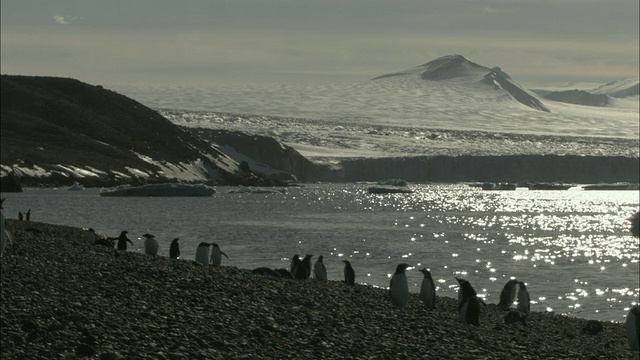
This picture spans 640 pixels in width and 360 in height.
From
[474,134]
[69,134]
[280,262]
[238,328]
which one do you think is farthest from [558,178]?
[238,328]

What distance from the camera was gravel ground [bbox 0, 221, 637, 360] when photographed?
37.0 ft

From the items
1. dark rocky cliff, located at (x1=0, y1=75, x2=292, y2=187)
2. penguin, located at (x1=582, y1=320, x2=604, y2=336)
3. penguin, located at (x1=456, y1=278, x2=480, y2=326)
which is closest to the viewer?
penguin, located at (x1=456, y1=278, x2=480, y2=326)

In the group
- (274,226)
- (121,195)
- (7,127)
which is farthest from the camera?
(7,127)

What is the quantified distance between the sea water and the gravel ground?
6.65 meters

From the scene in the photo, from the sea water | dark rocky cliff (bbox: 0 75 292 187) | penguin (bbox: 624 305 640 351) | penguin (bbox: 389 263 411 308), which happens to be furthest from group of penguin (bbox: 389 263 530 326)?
dark rocky cliff (bbox: 0 75 292 187)

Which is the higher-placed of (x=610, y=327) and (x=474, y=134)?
(x=474, y=134)

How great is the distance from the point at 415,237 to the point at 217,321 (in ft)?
104

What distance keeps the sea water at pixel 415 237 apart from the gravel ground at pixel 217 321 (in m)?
6.65

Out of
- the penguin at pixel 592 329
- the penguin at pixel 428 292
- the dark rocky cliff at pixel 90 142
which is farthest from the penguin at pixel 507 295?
the dark rocky cliff at pixel 90 142

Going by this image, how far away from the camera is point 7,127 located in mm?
106312

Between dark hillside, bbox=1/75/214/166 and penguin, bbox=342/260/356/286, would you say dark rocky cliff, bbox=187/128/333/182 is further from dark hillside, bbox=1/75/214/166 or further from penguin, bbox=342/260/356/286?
penguin, bbox=342/260/356/286

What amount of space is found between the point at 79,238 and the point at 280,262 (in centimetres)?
600

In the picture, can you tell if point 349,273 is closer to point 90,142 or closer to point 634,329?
point 634,329

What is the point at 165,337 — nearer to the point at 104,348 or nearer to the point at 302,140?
the point at 104,348
